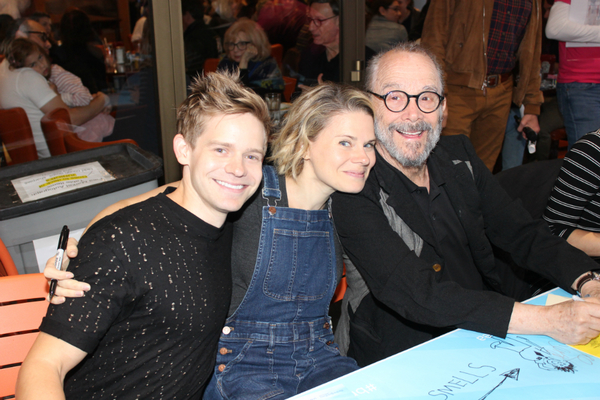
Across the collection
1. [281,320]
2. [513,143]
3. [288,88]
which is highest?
[288,88]

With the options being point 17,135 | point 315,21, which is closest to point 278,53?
point 315,21

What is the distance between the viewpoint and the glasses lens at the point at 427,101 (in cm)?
180

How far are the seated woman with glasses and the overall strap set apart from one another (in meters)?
2.13

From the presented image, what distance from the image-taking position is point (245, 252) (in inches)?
59.6

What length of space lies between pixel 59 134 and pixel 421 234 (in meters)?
2.51

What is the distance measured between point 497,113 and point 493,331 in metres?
2.97

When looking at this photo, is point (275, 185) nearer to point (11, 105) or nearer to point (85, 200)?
point (85, 200)

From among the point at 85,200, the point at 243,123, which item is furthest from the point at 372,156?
the point at 85,200

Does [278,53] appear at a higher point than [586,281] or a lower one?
higher

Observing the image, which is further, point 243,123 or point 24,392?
point 243,123

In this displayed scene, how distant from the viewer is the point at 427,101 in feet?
5.93

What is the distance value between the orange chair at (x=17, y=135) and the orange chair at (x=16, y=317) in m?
1.83

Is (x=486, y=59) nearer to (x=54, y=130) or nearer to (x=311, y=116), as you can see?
(x=311, y=116)

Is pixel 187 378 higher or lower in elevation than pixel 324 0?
lower
